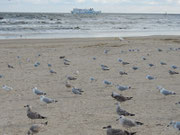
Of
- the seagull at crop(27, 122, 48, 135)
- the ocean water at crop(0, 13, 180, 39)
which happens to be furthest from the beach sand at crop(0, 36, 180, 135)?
the ocean water at crop(0, 13, 180, 39)

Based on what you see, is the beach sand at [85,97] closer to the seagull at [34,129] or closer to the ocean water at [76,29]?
the seagull at [34,129]

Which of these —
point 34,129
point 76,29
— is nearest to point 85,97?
point 34,129

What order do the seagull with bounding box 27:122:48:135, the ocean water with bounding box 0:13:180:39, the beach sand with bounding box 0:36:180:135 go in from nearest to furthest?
the seagull with bounding box 27:122:48:135, the beach sand with bounding box 0:36:180:135, the ocean water with bounding box 0:13:180:39

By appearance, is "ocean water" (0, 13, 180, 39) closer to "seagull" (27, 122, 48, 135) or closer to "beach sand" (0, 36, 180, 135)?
"beach sand" (0, 36, 180, 135)

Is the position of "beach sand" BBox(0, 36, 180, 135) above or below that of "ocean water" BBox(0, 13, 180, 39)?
below

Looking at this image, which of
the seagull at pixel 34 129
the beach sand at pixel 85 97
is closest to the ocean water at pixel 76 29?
the beach sand at pixel 85 97

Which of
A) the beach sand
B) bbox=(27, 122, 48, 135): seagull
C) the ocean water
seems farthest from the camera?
the ocean water

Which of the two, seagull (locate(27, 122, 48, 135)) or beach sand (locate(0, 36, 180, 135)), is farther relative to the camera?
beach sand (locate(0, 36, 180, 135))

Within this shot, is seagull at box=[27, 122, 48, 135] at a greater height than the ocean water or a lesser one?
lesser

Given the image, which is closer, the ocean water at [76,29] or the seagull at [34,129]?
the seagull at [34,129]

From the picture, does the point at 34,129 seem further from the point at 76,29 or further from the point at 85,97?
the point at 76,29

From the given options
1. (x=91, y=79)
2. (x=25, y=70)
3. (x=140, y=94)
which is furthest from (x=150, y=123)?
(x=25, y=70)

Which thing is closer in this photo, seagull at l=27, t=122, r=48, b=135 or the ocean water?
seagull at l=27, t=122, r=48, b=135

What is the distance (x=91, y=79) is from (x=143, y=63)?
4.42m
